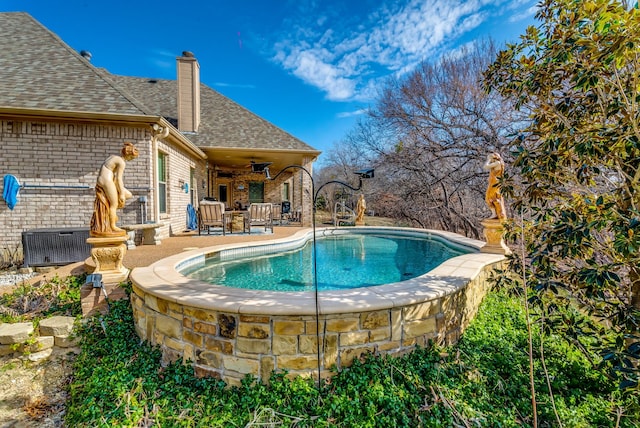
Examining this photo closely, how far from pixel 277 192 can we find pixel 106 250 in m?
11.0

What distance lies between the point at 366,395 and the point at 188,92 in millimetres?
11123

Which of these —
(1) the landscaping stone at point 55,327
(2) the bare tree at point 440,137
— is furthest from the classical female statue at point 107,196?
(2) the bare tree at point 440,137

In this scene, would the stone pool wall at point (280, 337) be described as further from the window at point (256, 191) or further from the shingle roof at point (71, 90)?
the window at point (256, 191)

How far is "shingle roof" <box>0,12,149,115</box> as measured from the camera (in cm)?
638

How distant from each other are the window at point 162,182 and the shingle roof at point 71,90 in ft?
4.79

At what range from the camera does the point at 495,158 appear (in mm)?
5227

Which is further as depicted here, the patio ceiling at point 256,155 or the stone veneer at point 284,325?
the patio ceiling at point 256,155

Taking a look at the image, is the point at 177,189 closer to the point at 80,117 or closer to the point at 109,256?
the point at 80,117

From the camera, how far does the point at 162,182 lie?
7992 millimetres

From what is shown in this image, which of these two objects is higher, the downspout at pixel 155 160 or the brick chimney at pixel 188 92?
the brick chimney at pixel 188 92

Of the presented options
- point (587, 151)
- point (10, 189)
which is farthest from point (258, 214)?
point (587, 151)

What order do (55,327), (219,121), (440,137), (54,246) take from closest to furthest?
(55,327), (54,246), (440,137), (219,121)

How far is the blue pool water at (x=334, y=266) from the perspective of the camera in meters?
4.59

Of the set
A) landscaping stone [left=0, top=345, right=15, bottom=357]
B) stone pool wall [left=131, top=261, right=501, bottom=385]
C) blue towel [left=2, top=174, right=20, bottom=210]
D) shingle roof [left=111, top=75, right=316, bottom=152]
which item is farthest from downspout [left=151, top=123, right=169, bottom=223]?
stone pool wall [left=131, top=261, right=501, bottom=385]
